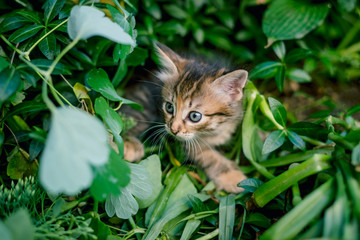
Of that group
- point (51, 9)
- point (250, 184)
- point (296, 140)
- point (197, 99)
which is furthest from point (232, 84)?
point (51, 9)

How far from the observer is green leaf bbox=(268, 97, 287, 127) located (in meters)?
1.21

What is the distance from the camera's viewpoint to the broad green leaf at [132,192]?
993 millimetres

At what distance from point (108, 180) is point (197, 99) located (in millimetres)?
794

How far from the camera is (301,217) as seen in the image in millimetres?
803

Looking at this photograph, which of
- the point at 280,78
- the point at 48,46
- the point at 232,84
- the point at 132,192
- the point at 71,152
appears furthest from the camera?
the point at 280,78

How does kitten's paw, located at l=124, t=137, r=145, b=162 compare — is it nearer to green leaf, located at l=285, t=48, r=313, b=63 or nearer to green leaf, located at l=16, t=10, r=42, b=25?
green leaf, located at l=16, t=10, r=42, b=25

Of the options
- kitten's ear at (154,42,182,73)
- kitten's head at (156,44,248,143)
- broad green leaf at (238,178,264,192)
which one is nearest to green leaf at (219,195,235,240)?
broad green leaf at (238,178,264,192)

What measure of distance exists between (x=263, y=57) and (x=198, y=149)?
30.3 inches

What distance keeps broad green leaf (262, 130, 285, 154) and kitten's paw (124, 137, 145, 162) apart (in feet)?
2.18

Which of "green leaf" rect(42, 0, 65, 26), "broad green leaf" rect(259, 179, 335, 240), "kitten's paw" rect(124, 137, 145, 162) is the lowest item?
"kitten's paw" rect(124, 137, 145, 162)

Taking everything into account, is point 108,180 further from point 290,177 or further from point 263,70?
point 263,70

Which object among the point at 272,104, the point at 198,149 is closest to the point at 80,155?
the point at 272,104

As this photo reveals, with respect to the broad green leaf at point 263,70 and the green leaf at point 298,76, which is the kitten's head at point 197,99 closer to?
the broad green leaf at point 263,70

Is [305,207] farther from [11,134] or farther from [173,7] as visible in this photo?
[173,7]
